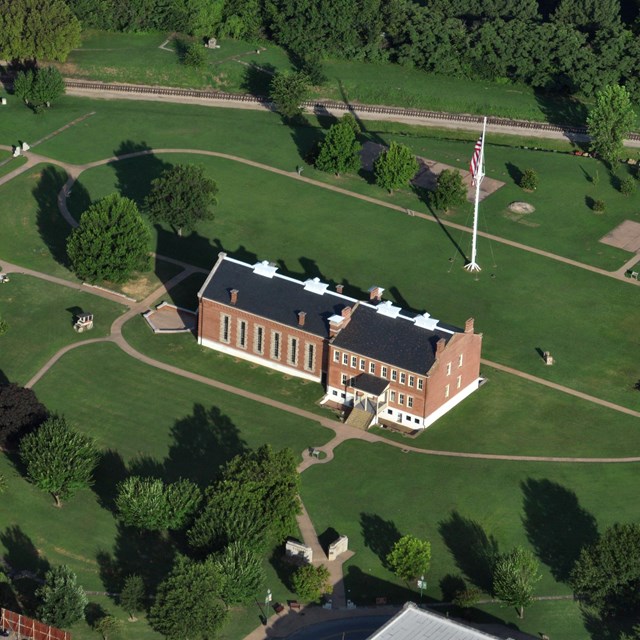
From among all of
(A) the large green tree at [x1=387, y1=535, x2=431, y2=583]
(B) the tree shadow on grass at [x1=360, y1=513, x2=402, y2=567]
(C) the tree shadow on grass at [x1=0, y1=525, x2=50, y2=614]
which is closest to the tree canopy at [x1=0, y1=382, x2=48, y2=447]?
(C) the tree shadow on grass at [x1=0, y1=525, x2=50, y2=614]

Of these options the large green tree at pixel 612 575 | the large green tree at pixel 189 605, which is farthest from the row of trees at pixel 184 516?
the large green tree at pixel 612 575

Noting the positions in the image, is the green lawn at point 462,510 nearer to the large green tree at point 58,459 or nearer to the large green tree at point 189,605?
the large green tree at point 189,605

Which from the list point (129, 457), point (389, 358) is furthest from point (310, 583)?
point (389, 358)

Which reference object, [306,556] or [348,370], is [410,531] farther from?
[348,370]

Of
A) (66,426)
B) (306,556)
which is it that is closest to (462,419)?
(306,556)

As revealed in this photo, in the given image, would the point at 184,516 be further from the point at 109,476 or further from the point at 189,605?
the point at 109,476

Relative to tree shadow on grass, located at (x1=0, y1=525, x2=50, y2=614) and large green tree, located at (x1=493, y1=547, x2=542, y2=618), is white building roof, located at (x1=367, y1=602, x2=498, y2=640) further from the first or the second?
tree shadow on grass, located at (x1=0, y1=525, x2=50, y2=614)
